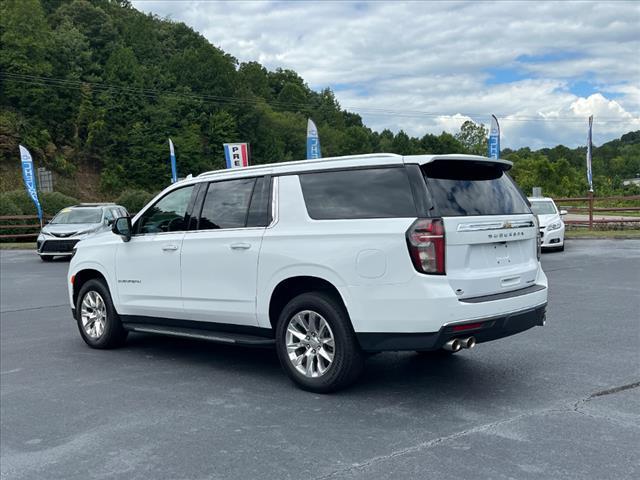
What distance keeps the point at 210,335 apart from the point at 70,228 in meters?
A: 16.0

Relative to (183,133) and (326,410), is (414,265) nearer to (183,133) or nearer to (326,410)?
(326,410)

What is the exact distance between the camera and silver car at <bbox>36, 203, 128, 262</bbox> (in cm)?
2073

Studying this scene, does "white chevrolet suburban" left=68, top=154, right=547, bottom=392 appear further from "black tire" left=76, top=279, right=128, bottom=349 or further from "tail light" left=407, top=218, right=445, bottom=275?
"black tire" left=76, top=279, right=128, bottom=349

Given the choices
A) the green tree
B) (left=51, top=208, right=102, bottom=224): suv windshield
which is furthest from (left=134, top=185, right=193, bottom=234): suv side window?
the green tree

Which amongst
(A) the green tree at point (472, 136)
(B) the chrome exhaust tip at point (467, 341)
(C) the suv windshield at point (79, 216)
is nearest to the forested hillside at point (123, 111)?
(A) the green tree at point (472, 136)

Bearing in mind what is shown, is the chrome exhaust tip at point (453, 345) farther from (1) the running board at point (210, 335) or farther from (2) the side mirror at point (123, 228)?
(2) the side mirror at point (123, 228)

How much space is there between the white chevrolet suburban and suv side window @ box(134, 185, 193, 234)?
21 millimetres

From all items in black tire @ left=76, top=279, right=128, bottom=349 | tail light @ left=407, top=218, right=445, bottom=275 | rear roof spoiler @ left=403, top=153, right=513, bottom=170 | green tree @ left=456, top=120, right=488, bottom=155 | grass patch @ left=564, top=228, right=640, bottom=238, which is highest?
green tree @ left=456, top=120, right=488, bottom=155

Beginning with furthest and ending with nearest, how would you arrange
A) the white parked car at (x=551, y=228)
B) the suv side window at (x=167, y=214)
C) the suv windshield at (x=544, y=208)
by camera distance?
the suv windshield at (x=544, y=208) → the white parked car at (x=551, y=228) → the suv side window at (x=167, y=214)

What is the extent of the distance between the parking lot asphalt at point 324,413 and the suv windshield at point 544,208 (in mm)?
11916

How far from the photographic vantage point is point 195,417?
5.31m

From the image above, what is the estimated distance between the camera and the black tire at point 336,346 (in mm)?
5562

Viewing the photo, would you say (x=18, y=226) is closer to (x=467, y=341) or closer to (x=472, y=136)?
(x=467, y=341)

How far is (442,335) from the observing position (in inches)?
204
